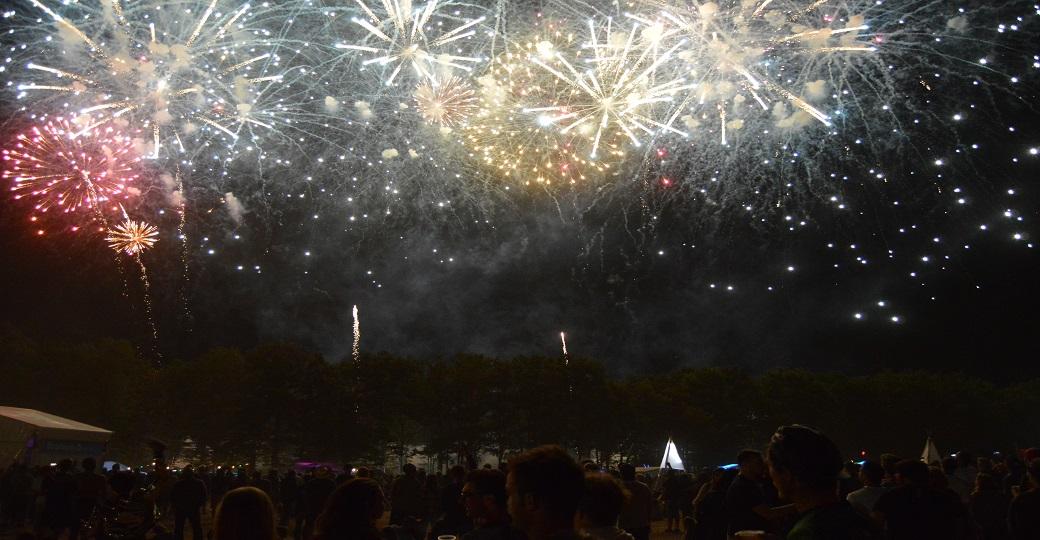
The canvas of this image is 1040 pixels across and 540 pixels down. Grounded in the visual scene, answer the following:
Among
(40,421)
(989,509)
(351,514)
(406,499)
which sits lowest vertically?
(989,509)

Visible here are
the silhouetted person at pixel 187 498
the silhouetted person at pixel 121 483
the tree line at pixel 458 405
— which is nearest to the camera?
the silhouetted person at pixel 121 483

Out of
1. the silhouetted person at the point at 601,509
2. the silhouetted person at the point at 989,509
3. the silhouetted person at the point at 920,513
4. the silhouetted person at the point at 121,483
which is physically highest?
the silhouetted person at the point at 121,483

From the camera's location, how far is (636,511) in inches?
286

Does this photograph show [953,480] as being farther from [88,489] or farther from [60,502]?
[60,502]

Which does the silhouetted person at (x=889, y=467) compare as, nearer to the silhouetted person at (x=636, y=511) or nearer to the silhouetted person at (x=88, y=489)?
the silhouetted person at (x=636, y=511)

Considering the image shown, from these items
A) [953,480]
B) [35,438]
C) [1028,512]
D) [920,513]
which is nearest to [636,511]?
[920,513]

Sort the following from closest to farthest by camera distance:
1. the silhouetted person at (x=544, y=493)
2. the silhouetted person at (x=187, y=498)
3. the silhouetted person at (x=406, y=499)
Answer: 1. the silhouetted person at (x=544, y=493)
2. the silhouetted person at (x=406, y=499)
3. the silhouetted person at (x=187, y=498)

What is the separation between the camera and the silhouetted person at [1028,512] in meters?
5.48

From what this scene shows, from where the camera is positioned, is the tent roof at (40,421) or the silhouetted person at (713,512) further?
the tent roof at (40,421)

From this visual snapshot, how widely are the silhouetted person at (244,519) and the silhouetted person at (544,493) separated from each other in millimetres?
1056

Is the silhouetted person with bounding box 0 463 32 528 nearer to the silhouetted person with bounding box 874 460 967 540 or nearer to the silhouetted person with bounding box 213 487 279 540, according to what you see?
the silhouetted person with bounding box 213 487 279 540

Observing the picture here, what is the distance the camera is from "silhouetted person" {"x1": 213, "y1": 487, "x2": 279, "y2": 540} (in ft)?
9.57

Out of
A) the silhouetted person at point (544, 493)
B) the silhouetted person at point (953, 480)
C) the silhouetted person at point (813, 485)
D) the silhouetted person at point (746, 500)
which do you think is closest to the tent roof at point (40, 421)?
the silhouetted person at point (746, 500)

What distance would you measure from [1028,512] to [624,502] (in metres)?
3.87
